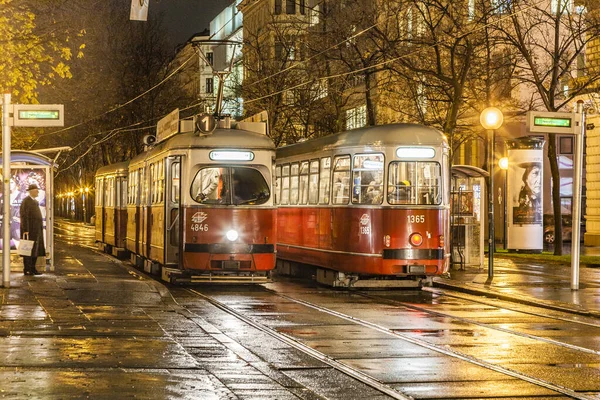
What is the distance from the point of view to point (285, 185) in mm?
28859

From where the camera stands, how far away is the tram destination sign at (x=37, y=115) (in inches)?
823

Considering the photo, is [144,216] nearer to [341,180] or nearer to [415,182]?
[341,180]

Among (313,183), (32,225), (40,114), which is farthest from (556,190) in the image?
(40,114)

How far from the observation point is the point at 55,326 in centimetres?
1562

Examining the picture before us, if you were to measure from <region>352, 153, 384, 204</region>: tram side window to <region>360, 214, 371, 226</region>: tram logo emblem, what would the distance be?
271 millimetres

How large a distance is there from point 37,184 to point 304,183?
6084 millimetres

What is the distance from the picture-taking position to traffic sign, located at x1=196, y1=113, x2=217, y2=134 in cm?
2350

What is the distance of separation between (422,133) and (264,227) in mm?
3543

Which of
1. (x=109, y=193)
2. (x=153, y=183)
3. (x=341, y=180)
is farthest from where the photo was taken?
(x=109, y=193)

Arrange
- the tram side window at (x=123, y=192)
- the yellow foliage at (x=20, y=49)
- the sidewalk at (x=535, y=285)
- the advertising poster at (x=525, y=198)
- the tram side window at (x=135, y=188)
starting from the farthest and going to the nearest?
the advertising poster at (x=525, y=198) < the tram side window at (x=123, y=192) < the tram side window at (x=135, y=188) < the yellow foliage at (x=20, y=49) < the sidewalk at (x=535, y=285)

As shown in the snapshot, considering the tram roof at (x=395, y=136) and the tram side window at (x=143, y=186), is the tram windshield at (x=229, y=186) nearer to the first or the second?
the tram roof at (x=395, y=136)

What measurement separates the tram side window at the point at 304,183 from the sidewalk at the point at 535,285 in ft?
11.1

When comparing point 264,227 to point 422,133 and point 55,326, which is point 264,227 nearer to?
point 422,133

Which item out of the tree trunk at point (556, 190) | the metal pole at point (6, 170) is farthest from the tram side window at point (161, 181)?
the tree trunk at point (556, 190)
